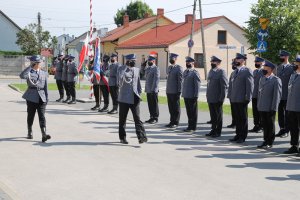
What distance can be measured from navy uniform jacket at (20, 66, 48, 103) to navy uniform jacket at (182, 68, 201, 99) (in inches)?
151

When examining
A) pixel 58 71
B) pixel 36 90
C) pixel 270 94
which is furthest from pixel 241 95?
pixel 58 71

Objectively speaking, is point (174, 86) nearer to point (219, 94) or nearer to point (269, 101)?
point (219, 94)

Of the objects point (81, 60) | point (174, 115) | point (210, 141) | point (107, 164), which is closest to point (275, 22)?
point (81, 60)

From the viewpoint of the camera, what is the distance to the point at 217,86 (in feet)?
40.7

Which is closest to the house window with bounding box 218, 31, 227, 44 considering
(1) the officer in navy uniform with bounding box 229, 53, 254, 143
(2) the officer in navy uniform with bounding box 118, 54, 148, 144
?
(1) the officer in navy uniform with bounding box 229, 53, 254, 143

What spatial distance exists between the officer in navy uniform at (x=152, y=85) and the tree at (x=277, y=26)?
1869 centimetres

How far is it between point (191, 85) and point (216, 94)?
Answer: 1.05 m

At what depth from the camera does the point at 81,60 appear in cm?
2333

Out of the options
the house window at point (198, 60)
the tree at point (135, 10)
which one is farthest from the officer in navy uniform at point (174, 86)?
the tree at point (135, 10)

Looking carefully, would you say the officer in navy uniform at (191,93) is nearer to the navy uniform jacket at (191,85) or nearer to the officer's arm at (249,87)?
the navy uniform jacket at (191,85)

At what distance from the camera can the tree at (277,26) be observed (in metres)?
32.5

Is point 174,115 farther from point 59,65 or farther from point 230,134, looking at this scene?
point 59,65

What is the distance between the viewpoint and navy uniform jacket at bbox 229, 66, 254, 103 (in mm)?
11422

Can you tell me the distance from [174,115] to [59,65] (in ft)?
30.5
